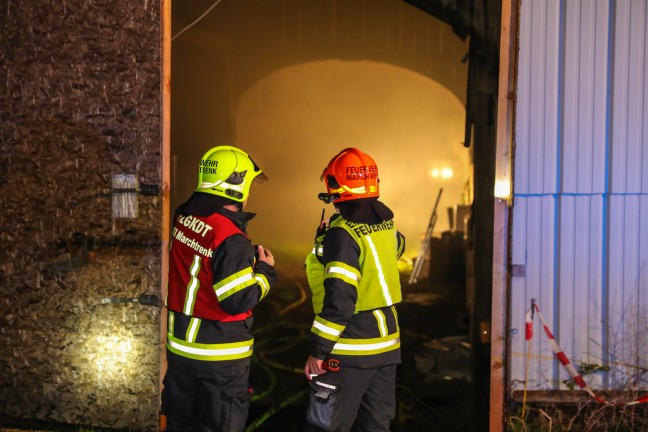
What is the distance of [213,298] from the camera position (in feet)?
11.1

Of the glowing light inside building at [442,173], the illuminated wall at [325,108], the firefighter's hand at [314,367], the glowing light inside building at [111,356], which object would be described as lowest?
the glowing light inside building at [111,356]

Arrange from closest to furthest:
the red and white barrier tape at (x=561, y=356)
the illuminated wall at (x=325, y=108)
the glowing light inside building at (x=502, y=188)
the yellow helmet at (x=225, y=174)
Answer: the yellow helmet at (x=225, y=174), the glowing light inside building at (x=502, y=188), the red and white barrier tape at (x=561, y=356), the illuminated wall at (x=325, y=108)

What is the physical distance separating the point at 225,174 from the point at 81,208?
1572 mm

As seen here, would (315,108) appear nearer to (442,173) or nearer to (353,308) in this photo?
(442,173)

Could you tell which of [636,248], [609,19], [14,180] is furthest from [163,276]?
[609,19]

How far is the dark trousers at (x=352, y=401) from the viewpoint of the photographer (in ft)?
11.2

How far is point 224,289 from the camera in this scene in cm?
327

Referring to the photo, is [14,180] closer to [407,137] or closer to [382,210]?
[382,210]

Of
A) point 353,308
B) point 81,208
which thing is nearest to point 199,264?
point 353,308

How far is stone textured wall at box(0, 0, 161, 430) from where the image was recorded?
4434 mm

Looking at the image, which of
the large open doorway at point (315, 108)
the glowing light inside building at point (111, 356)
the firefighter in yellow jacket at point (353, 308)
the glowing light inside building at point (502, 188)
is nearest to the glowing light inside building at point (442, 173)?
the large open doorway at point (315, 108)

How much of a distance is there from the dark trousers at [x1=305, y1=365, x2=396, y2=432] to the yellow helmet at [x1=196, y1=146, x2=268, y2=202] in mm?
1127

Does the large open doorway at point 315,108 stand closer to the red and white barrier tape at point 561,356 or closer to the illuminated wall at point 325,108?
the illuminated wall at point 325,108

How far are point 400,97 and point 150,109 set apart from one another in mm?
14040
